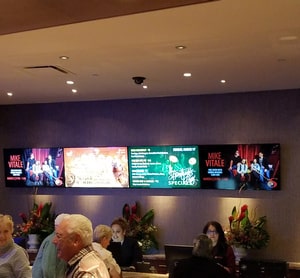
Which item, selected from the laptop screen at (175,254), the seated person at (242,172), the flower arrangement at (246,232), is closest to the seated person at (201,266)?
the laptop screen at (175,254)

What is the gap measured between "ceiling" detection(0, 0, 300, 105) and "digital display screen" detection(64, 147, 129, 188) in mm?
1114

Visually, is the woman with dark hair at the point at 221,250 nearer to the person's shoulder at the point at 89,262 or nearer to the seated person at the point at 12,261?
the seated person at the point at 12,261

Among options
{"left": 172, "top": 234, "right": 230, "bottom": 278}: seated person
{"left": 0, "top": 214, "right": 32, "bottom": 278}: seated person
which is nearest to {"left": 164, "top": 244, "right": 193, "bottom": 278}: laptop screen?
{"left": 172, "top": 234, "right": 230, "bottom": 278}: seated person

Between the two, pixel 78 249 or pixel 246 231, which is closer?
pixel 78 249

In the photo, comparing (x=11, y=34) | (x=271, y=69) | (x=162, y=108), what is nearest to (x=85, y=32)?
(x=11, y=34)

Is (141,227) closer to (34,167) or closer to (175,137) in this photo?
(175,137)

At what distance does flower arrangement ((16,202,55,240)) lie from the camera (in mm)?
7051

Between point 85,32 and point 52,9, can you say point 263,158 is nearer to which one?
point 85,32

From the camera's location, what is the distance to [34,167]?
23.7 ft

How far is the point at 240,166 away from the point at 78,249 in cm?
441

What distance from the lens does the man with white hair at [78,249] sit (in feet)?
6.73

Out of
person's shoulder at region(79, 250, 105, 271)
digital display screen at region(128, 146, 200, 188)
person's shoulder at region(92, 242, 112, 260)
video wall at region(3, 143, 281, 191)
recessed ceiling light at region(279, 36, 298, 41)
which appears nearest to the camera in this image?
person's shoulder at region(79, 250, 105, 271)

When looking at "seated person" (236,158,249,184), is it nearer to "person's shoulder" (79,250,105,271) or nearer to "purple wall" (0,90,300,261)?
"purple wall" (0,90,300,261)

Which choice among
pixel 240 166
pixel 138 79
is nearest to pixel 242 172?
pixel 240 166
